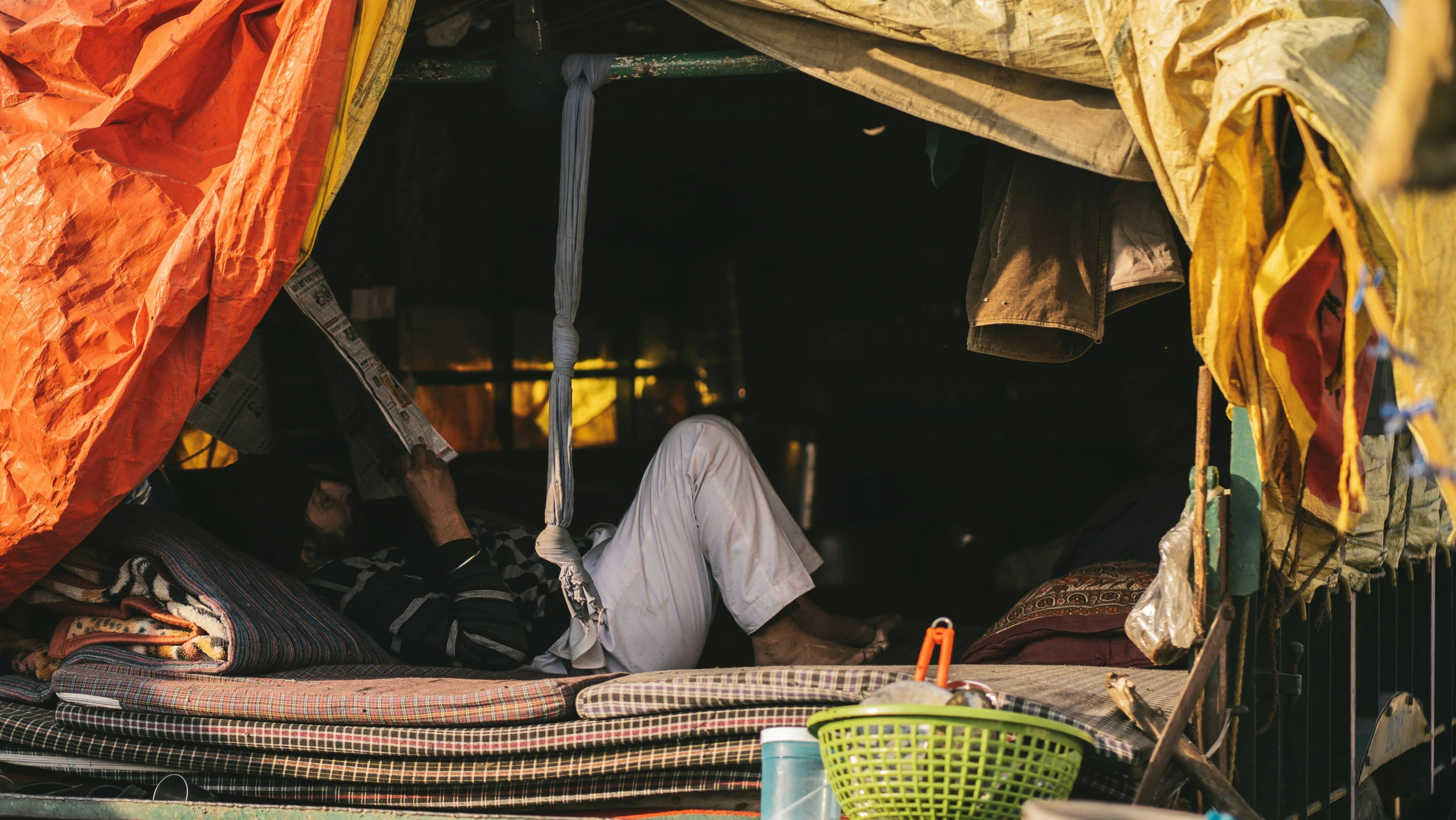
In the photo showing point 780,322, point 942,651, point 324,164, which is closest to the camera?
point 942,651

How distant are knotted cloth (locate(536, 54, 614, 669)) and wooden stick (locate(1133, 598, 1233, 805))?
1.29 meters

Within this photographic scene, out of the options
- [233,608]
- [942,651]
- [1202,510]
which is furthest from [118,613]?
[1202,510]

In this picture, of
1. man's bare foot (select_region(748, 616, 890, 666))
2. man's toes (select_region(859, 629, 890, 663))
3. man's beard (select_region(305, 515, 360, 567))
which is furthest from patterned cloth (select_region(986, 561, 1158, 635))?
man's beard (select_region(305, 515, 360, 567))

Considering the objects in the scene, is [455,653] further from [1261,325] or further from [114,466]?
[1261,325]

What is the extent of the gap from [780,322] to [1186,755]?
4350 mm

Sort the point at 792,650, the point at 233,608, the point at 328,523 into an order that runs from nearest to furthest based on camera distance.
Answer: the point at 233,608
the point at 792,650
the point at 328,523

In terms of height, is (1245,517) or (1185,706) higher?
(1245,517)

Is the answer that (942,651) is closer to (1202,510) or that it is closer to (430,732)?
(1202,510)

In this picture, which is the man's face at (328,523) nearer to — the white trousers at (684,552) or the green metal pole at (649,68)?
the white trousers at (684,552)

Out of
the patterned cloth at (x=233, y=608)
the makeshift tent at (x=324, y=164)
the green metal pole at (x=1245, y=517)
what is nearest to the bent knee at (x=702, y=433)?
the patterned cloth at (x=233, y=608)

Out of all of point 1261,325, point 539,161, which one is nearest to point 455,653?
point 1261,325

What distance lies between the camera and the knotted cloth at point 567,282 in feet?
8.18

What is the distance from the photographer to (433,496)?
2.98 m

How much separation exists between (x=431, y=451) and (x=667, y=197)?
2836mm
